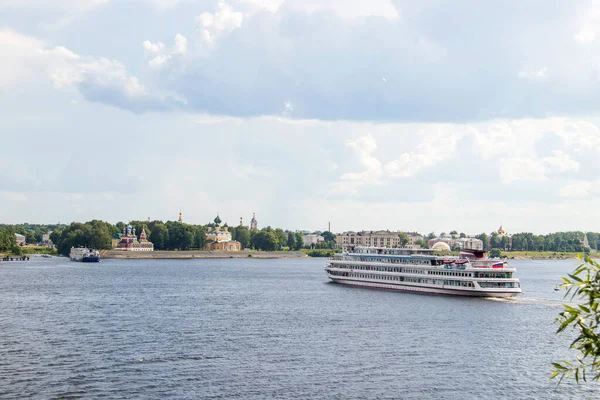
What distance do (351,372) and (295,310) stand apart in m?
38.1

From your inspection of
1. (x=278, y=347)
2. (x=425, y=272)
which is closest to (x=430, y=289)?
(x=425, y=272)

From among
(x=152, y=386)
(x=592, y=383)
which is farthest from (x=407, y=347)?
(x=152, y=386)

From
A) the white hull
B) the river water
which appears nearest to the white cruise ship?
the white hull

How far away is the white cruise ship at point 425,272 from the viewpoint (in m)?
105

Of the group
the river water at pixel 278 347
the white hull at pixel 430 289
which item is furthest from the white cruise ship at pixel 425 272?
the river water at pixel 278 347

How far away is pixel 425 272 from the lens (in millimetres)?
114938

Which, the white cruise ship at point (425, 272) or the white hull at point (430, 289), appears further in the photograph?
the white cruise ship at point (425, 272)

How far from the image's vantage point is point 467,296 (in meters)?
107

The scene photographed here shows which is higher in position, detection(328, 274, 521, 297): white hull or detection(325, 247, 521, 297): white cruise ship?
detection(325, 247, 521, 297): white cruise ship

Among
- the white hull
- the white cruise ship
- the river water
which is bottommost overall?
the river water

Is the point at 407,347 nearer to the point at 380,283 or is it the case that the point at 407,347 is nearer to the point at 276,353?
the point at 276,353

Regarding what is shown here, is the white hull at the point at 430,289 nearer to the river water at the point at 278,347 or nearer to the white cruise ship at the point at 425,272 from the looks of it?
the white cruise ship at the point at 425,272

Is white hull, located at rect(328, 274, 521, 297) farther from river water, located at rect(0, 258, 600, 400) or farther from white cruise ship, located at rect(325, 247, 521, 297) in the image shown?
river water, located at rect(0, 258, 600, 400)

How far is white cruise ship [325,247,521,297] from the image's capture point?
105188mm
